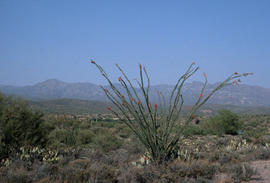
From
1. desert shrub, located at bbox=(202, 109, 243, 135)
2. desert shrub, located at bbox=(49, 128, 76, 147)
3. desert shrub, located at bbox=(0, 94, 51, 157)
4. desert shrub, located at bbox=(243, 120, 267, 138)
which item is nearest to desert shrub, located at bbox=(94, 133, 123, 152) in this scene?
desert shrub, located at bbox=(49, 128, 76, 147)

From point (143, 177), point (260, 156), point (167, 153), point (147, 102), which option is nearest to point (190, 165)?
point (167, 153)

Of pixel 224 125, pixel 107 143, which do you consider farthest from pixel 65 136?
pixel 224 125

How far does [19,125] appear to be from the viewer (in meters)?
10.0

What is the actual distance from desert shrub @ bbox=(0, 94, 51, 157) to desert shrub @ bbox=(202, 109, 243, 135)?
17.2 m

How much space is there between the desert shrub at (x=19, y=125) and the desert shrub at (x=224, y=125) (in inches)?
677

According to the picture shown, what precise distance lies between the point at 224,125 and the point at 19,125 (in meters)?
19.6

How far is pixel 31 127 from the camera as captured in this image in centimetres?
1063

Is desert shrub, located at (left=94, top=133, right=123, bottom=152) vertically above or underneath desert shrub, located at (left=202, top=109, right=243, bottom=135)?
underneath

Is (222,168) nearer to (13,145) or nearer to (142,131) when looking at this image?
(142,131)

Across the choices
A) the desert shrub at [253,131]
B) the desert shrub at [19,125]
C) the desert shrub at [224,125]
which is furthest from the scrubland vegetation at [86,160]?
the desert shrub at [224,125]

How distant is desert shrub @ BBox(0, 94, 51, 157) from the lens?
9.68 m

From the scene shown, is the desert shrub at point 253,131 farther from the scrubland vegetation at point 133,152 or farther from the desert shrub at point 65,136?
the desert shrub at point 65,136

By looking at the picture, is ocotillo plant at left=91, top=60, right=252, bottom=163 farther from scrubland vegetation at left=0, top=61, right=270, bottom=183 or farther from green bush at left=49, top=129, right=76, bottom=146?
green bush at left=49, top=129, right=76, bottom=146

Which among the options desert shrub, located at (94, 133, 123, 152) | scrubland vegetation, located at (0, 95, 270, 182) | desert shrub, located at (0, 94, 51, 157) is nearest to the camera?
scrubland vegetation, located at (0, 95, 270, 182)
